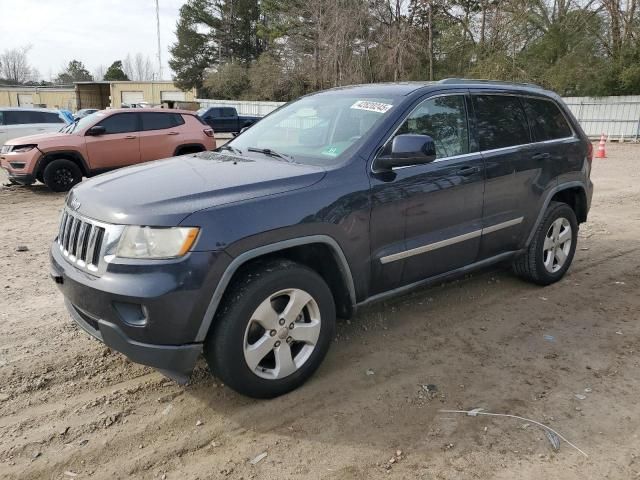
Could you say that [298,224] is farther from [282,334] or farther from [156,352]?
[156,352]

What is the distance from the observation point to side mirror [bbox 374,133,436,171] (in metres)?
3.24

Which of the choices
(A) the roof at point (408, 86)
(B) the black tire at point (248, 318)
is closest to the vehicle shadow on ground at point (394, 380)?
(B) the black tire at point (248, 318)

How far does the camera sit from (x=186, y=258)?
2605 mm

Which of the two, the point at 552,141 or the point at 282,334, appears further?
the point at 552,141

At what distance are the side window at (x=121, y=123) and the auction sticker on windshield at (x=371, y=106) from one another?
866cm

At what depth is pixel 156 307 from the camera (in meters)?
2.59

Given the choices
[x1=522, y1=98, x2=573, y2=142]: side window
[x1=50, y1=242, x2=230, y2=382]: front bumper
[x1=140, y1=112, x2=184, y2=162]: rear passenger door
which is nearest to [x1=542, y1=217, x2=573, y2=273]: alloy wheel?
[x1=522, y1=98, x2=573, y2=142]: side window

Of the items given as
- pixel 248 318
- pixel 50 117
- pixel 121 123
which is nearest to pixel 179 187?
pixel 248 318

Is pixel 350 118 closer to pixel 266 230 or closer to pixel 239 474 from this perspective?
pixel 266 230

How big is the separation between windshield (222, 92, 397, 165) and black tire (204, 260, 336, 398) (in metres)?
0.81

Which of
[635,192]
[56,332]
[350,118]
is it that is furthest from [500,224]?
[635,192]

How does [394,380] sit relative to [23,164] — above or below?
below

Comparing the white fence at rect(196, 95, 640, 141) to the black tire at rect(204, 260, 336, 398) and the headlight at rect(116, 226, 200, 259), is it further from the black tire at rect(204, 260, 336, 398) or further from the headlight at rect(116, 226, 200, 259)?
the headlight at rect(116, 226, 200, 259)

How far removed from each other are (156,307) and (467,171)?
8.05 feet
